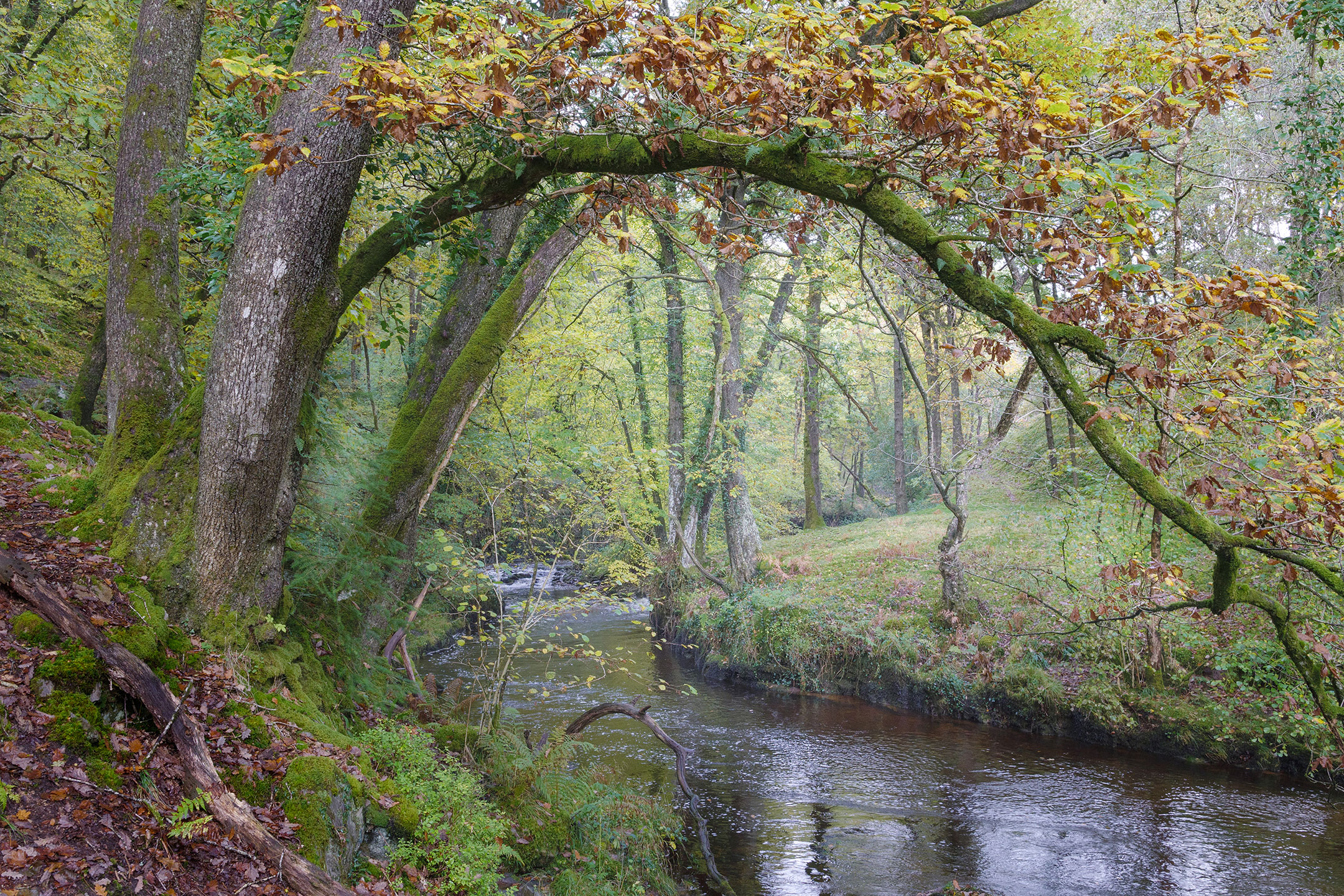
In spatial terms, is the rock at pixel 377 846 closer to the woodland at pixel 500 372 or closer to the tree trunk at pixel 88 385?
the woodland at pixel 500 372

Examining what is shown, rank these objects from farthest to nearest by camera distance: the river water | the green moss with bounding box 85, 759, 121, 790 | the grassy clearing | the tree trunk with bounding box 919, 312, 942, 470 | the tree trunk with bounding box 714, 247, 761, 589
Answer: the tree trunk with bounding box 714, 247, 761, 589 < the tree trunk with bounding box 919, 312, 942, 470 < the grassy clearing < the river water < the green moss with bounding box 85, 759, 121, 790

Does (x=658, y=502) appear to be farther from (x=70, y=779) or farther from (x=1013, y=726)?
(x=70, y=779)

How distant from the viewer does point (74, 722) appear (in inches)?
126

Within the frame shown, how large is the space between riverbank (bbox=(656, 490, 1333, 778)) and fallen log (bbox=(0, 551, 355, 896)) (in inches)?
199

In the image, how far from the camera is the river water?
6.66m

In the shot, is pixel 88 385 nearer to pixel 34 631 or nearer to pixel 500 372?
pixel 500 372

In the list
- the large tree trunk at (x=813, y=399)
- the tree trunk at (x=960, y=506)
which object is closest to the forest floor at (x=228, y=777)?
the tree trunk at (x=960, y=506)

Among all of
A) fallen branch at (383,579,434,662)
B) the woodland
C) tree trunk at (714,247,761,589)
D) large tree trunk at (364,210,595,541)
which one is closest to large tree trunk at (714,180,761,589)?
tree trunk at (714,247,761,589)

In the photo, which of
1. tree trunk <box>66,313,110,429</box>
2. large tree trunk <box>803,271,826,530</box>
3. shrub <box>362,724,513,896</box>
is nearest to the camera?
shrub <box>362,724,513,896</box>

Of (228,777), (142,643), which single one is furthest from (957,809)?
(142,643)

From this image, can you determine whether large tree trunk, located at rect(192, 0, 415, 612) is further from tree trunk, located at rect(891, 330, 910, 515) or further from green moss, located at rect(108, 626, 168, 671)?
tree trunk, located at rect(891, 330, 910, 515)

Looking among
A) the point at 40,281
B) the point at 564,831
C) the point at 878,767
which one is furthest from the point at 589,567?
the point at 40,281

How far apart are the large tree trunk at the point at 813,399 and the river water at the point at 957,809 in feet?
22.3

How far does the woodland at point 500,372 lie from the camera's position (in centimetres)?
335
